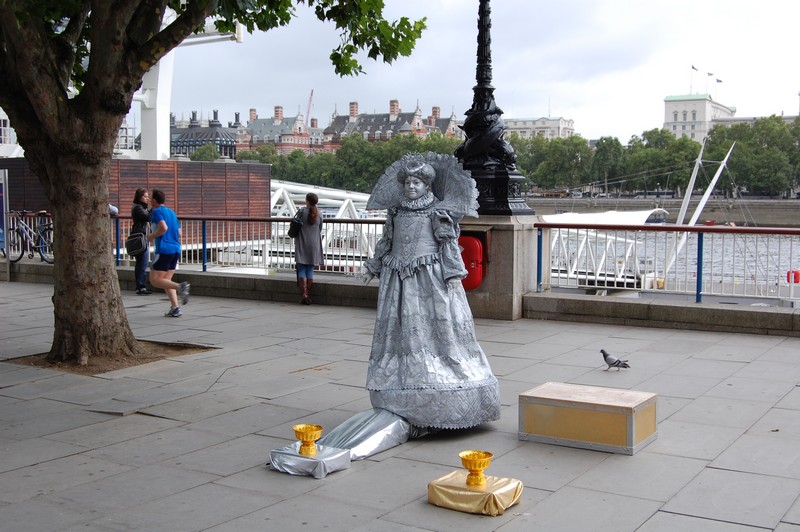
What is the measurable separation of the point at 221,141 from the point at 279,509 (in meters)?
188

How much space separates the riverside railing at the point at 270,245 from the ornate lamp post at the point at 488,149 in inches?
90.1

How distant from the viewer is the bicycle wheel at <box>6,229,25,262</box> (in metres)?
18.5

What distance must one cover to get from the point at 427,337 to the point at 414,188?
1.10m

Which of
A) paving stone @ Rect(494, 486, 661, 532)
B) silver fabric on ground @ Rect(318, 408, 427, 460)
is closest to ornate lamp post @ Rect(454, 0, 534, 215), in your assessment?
silver fabric on ground @ Rect(318, 408, 427, 460)

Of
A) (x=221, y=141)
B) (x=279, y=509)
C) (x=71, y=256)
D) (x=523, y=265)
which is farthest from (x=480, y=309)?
(x=221, y=141)

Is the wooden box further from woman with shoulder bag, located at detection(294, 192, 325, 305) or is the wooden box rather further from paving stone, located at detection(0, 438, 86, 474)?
woman with shoulder bag, located at detection(294, 192, 325, 305)

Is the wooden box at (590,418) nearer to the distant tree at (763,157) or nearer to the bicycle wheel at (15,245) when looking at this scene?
the bicycle wheel at (15,245)

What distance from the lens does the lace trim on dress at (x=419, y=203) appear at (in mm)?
6574

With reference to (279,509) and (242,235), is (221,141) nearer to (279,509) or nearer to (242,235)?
(242,235)

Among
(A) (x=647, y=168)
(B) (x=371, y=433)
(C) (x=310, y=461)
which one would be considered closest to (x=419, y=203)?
(B) (x=371, y=433)

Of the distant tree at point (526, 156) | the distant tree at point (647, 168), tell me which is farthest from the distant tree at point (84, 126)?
the distant tree at point (526, 156)

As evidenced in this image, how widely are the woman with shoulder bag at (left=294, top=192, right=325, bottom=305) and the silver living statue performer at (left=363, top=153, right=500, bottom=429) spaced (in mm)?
7338

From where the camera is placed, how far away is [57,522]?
4816 millimetres

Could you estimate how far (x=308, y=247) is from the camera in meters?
14.0
